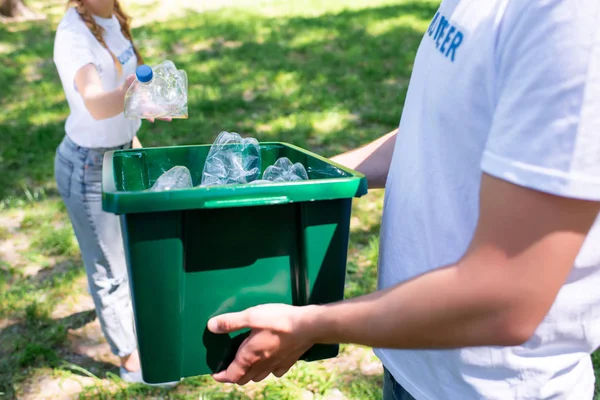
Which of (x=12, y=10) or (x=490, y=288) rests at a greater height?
(x=490, y=288)

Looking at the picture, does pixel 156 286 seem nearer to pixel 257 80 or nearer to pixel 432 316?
pixel 432 316

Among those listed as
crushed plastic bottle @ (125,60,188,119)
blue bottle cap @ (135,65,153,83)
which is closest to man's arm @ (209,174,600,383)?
blue bottle cap @ (135,65,153,83)

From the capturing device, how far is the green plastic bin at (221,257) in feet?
3.76

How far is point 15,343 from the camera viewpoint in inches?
114

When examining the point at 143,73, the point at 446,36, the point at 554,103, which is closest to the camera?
the point at 554,103

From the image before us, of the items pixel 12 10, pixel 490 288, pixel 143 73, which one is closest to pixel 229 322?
pixel 490 288

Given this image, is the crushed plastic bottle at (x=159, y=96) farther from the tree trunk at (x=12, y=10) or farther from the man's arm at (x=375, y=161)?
the tree trunk at (x=12, y=10)

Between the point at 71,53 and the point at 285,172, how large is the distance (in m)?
1.28

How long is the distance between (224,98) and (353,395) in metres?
3.83

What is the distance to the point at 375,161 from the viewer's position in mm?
1453

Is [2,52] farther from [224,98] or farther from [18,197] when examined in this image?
[18,197]

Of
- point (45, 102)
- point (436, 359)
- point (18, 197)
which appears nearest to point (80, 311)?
point (18, 197)

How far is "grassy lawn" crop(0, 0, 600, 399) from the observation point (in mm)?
2713

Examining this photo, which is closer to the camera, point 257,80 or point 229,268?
point 229,268
